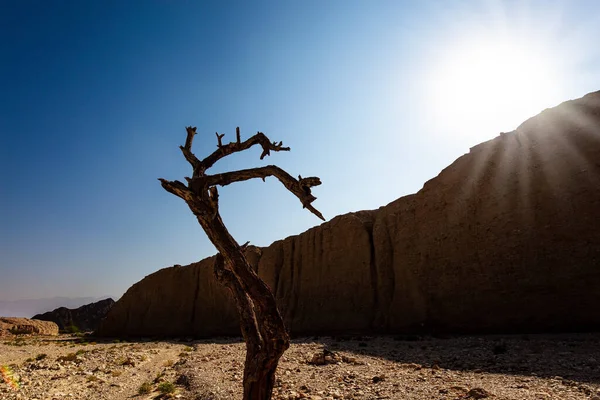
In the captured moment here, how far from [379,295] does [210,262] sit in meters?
23.1

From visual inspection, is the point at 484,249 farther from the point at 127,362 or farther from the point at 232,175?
the point at 127,362

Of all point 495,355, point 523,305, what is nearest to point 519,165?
point 523,305

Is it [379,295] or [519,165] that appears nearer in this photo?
[519,165]

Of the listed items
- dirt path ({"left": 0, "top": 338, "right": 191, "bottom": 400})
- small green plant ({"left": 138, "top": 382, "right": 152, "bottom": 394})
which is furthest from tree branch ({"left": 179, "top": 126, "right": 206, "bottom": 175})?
small green plant ({"left": 138, "top": 382, "right": 152, "bottom": 394})

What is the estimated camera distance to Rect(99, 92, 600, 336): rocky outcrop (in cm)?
1518

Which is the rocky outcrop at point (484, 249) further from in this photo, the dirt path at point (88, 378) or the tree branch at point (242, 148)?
the tree branch at point (242, 148)

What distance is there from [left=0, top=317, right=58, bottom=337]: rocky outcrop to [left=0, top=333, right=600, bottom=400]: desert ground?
4134 cm

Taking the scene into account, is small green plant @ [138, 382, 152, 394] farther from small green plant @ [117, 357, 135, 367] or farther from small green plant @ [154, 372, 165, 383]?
small green plant @ [117, 357, 135, 367]

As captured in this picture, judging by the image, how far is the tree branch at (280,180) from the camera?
5.06 m

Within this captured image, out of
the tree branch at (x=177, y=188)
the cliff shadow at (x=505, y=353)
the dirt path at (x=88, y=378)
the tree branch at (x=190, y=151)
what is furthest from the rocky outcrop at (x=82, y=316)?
the tree branch at (x=177, y=188)

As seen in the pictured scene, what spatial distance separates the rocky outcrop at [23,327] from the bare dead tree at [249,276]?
56.8 m

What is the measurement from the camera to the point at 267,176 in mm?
5613

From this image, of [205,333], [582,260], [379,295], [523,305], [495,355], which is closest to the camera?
[495,355]

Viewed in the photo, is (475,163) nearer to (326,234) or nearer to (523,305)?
(523,305)
